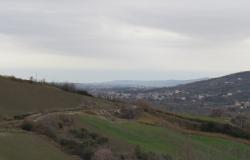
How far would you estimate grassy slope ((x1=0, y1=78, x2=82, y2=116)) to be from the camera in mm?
48500

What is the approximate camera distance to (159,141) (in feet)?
151

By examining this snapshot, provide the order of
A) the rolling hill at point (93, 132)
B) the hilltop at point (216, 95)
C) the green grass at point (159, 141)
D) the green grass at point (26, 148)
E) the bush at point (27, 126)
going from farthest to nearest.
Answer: the hilltop at point (216, 95), the green grass at point (159, 141), the bush at point (27, 126), the rolling hill at point (93, 132), the green grass at point (26, 148)

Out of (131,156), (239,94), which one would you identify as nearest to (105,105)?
(131,156)

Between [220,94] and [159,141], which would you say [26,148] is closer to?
[159,141]

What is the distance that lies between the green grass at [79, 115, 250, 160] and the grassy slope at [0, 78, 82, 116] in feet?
19.8

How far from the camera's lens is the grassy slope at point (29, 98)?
159ft

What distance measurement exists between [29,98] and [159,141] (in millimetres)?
14645

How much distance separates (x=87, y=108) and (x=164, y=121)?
11.3 metres

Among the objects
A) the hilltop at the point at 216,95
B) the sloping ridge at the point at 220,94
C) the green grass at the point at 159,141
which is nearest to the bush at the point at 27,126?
the green grass at the point at 159,141

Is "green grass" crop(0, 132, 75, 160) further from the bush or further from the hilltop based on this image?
the hilltop

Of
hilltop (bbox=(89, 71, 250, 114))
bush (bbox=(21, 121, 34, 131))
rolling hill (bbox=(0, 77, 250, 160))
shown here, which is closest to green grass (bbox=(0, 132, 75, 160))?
rolling hill (bbox=(0, 77, 250, 160))

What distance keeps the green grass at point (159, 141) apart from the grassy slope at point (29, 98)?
6022mm

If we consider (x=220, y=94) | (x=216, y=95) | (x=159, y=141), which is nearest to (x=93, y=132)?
(x=159, y=141)

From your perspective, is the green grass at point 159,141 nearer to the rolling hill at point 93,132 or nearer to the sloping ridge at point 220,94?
the rolling hill at point 93,132
